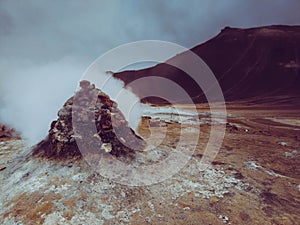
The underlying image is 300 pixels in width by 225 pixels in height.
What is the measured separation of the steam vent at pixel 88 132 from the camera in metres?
5.14

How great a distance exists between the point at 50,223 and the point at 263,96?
26782 mm

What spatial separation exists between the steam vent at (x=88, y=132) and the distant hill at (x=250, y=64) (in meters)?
23.2

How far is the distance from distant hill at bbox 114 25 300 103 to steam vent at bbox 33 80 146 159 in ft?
76.1

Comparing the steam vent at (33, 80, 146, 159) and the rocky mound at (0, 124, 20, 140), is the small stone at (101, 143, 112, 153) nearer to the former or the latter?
the steam vent at (33, 80, 146, 159)

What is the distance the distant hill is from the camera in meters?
29.4

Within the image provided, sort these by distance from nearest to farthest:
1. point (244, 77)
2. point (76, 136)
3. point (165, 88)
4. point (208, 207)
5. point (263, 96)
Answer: point (208, 207) → point (76, 136) → point (263, 96) → point (244, 77) → point (165, 88)

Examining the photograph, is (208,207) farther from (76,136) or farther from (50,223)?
(76,136)

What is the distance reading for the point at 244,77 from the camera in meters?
32.9

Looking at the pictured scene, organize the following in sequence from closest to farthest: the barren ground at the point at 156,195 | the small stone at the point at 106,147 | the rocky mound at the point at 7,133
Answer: the barren ground at the point at 156,195, the small stone at the point at 106,147, the rocky mound at the point at 7,133

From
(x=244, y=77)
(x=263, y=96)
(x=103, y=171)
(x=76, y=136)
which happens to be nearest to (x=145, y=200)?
(x=103, y=171)

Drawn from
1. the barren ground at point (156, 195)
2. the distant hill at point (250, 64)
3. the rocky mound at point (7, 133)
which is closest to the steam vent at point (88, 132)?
the barren ground at point (156, 195)

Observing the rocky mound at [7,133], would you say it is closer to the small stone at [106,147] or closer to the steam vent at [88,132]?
the steam vent at [88,132]

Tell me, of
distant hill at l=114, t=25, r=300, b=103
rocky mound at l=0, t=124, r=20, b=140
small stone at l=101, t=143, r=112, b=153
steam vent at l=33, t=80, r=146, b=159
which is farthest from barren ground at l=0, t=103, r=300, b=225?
distant hill at l=114, t=25, r=300, b=103

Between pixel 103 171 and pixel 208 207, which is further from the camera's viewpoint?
pixel 103 171
